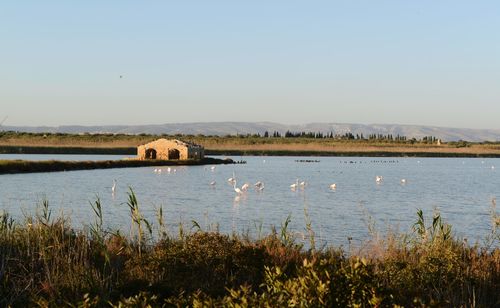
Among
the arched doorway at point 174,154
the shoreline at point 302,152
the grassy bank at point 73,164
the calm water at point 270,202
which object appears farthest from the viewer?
the shoreline at point 302,152

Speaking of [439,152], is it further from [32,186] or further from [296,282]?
[296,282]

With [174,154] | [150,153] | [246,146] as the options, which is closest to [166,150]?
[174,154]

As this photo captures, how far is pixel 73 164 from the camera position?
2655 inches

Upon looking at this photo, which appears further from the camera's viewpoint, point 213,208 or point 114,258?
point 213,208

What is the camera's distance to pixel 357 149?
466 feet

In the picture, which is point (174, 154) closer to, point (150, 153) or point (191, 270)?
point (150, 153)

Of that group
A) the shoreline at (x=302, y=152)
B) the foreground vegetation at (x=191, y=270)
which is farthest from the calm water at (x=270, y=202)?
the shoreline at (x=302, y=152)

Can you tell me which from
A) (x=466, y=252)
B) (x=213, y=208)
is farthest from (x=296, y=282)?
(x=213, y=208)

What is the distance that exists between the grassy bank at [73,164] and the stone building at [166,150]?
1.88 meters

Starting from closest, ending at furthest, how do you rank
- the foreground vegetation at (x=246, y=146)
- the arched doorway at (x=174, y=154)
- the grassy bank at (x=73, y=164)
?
the grassy bank at (x=73, y=164) → the arched doorway at (x=174, y=154) → the foreground vegetation at (x=246, y=146)

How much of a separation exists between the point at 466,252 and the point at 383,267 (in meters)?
2.80

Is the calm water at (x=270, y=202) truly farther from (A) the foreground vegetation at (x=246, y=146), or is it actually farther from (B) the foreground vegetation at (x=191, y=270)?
(A) the foreground vegetation at (x=246, y=146)

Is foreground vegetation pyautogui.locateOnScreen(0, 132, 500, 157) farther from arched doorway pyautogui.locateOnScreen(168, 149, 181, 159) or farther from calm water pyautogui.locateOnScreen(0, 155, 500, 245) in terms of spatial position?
calm water pyautogui.locateOnScreen(0, 155, 500, 245)

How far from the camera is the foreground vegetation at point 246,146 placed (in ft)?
400
